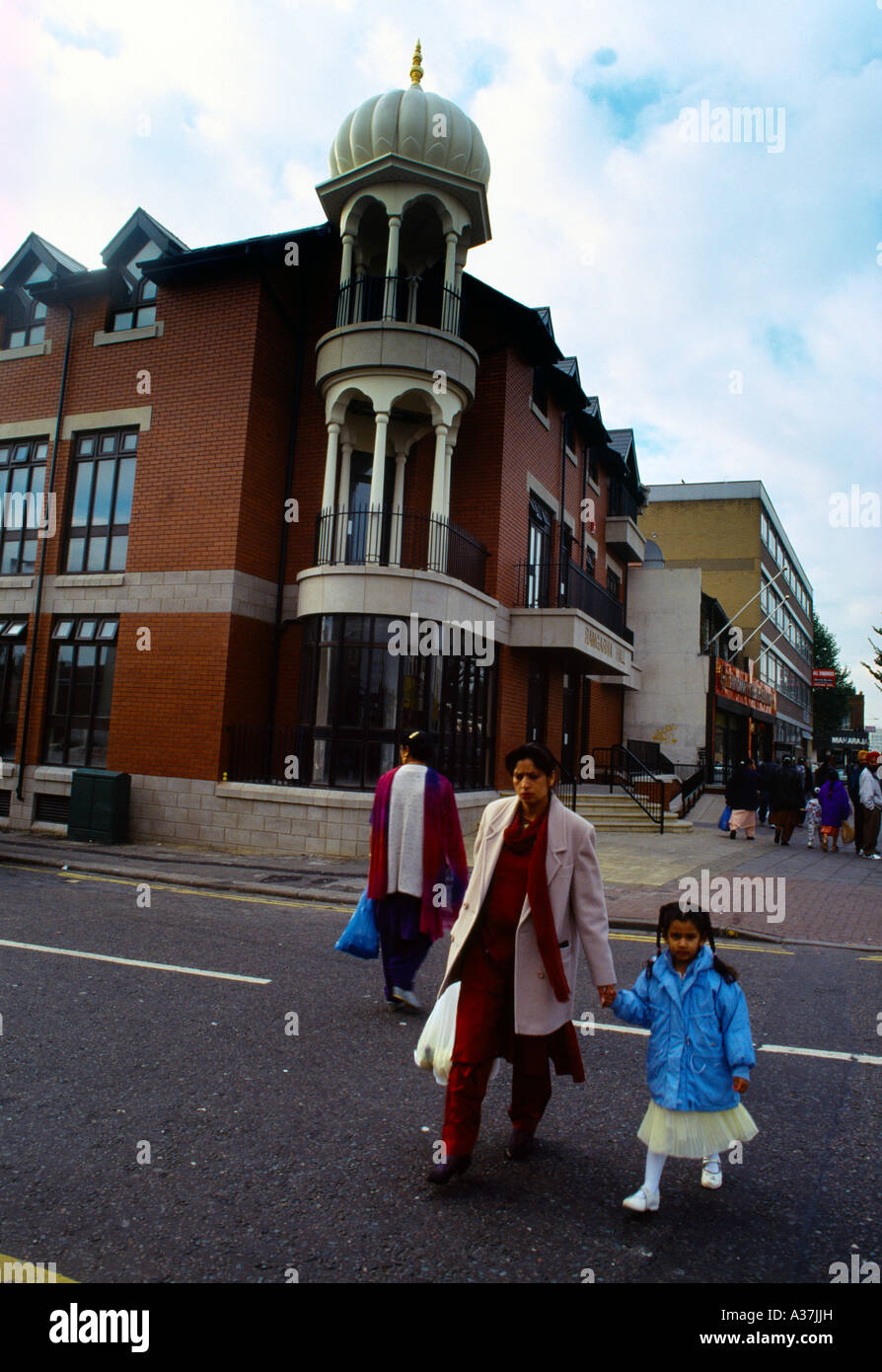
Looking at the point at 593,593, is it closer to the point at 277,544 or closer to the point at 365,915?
the point at 277,544

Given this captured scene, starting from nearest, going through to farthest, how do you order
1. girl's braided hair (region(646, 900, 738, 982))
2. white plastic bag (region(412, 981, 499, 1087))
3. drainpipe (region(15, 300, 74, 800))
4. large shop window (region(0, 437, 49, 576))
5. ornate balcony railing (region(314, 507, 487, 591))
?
girl's braided hair (region(646, 900, 738, 982))
white plastic bag (region(412, 981, 499, 1087))
ornate balcony railing (region(314, 507, 487, 591))
drainpipe (region(15, 300, 74, 800))
large shop window (region(0, 437, 49, 576))

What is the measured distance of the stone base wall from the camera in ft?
43.9

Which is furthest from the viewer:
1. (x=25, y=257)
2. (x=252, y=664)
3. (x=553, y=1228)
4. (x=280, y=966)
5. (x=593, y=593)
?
(x=593, y=593)

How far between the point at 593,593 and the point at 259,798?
1090 centimetres

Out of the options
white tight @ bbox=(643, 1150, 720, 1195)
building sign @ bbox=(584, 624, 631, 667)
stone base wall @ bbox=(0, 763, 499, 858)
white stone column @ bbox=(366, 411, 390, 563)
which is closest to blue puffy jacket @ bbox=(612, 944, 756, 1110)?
white tight @ bbox=(643, 1150, 720, 1195)

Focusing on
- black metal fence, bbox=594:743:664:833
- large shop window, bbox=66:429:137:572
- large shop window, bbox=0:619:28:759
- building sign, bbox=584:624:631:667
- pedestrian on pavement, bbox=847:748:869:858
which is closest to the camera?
pedestrian on pavement, bbox=847:748:869:858

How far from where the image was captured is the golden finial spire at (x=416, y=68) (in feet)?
50.6

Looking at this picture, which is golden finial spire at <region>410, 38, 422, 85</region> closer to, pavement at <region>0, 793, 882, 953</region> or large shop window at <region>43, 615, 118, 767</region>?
large shop window at <region>43, 615, 118, 767</region>

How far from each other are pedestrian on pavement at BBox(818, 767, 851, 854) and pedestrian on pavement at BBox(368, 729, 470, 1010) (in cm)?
1308

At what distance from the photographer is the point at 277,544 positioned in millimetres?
15992

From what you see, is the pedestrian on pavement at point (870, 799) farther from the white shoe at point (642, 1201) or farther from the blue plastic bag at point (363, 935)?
the white shoe at point (642, 1201)

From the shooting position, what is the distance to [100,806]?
47.8 feet

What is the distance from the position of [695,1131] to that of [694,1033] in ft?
1.10

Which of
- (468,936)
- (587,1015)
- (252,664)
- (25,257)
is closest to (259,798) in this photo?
(252,664)
